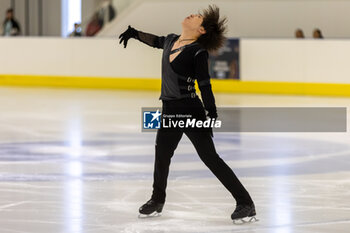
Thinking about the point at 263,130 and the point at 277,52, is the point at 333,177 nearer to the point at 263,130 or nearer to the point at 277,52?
the point at 263,130

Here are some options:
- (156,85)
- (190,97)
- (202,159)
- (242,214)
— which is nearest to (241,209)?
(242,214)

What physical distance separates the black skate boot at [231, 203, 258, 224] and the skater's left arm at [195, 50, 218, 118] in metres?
0.68

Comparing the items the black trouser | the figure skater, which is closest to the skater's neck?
the figure skater

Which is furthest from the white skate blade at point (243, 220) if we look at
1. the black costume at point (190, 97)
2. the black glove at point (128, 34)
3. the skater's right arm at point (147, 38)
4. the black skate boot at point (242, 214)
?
the black glove at point (128, 34)

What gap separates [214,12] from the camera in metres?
4.90

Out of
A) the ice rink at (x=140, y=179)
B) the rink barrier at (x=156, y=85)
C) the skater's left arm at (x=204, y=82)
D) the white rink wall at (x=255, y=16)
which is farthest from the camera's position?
the white rink wall at (x=255, y=16)

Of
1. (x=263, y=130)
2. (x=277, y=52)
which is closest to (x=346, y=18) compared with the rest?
(x=277, y=52)

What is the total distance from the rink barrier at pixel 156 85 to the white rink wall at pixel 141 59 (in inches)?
4.0

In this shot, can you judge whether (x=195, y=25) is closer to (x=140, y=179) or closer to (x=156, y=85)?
(x=140, y=179)

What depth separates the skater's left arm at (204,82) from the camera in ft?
15.2

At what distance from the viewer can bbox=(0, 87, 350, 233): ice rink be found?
16.7 ft

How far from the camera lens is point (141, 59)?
17.5m

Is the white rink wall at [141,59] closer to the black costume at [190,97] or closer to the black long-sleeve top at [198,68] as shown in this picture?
the black costume at [190,97]

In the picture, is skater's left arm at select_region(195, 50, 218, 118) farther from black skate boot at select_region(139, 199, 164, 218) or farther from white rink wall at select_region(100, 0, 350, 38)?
white rink wall at select_region(100, 0, 350, 38)
